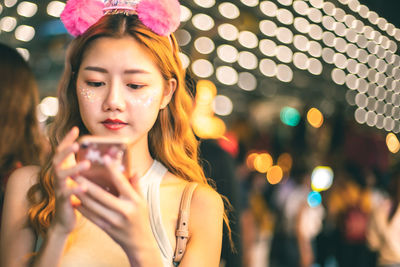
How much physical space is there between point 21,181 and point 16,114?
0.93 m

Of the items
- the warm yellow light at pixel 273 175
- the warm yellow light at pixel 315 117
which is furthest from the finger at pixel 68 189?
the warm yellow light at pixel 315 117

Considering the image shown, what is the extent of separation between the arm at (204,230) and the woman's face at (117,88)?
12.2 inches

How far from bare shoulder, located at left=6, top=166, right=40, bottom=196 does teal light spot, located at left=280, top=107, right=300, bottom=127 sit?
90.9 ft

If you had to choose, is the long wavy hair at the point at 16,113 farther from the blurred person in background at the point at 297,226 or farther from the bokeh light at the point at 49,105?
the bokeh light at the point at 49,105

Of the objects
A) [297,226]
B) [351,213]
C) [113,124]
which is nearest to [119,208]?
[113,124]

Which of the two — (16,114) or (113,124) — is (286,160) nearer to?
(16,114)

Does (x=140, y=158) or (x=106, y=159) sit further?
(x=140, y=158)

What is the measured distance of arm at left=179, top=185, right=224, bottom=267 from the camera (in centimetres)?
173

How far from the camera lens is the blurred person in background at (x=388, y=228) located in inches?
238

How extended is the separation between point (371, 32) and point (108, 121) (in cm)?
571

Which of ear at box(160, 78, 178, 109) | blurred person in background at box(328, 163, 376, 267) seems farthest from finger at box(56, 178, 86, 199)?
blurred person in background at box(328, 163, 376, 267)

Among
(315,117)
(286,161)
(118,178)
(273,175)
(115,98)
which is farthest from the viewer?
(315,117)

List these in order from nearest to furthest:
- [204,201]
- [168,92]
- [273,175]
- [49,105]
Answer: [204,201] < [168,92] < [49,105] < [273,175]

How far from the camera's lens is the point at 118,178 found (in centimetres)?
136
